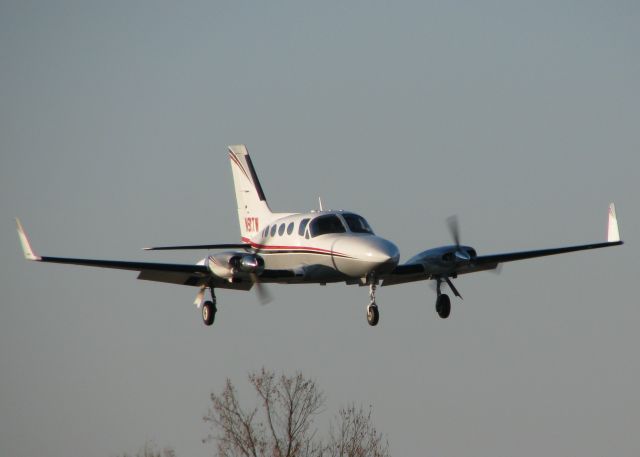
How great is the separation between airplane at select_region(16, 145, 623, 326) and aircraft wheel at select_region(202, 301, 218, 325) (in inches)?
1.1

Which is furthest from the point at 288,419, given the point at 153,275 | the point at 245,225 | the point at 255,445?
the point at 153,275

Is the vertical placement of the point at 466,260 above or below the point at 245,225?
below

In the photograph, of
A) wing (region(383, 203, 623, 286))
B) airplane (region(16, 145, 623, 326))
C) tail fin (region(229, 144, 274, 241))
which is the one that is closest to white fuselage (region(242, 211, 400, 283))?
airplane (region(16, 145, 623, 326))

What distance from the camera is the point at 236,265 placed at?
3622 centimetres

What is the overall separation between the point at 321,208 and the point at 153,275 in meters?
5.70

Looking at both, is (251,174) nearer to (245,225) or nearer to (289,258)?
(245,225)

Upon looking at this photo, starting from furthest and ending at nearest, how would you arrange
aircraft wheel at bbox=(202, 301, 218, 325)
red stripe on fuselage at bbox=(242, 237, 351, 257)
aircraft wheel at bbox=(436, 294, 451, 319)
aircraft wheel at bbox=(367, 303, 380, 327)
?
1. aircraft wheel at bbox=(202, 301, 218, 325)
2. aircraft wheel at bbox=(436, 294, 451, 319)
3. red stripe on fuselage at bbox=(242, 237, 351, 257)
4. aircraft wheel at bbox=(367, 303, 380, 327)

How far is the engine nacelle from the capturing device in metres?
36.1

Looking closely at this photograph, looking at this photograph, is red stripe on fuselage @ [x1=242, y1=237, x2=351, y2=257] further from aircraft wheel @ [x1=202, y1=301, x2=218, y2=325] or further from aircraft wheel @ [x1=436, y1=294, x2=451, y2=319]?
aircraft wheel @ [x1=436, y1=294, x2=451, y2=319]

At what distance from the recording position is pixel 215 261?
1441 inches

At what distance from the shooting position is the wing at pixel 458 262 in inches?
1492

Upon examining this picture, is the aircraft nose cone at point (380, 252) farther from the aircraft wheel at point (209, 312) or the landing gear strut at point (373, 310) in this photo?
the aircraft wheel at point (209, 312)

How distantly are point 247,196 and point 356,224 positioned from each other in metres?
8.19

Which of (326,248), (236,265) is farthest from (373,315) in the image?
(236,265)
